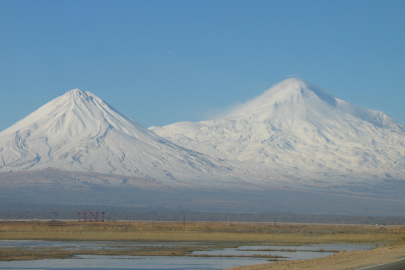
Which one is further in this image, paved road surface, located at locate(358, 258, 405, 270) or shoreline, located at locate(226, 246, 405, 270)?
shoreline, located at locate(226, 246, 405, 270)

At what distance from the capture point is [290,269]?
29484 mm

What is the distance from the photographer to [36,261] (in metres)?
37.0

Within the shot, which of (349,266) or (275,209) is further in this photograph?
(275,209)

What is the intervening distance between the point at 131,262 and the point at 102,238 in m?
24.0

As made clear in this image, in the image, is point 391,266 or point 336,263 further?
point 336,263

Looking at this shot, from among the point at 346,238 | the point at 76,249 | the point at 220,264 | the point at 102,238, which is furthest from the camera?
the point at 346,238

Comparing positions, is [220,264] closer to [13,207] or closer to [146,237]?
[146,237]

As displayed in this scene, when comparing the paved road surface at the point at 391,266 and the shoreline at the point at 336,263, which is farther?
the shoreline at the point at 336,263

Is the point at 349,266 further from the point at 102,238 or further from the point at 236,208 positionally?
the point at 236,208

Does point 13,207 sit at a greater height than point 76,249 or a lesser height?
greater

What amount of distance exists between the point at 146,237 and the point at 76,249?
16816 millimetres

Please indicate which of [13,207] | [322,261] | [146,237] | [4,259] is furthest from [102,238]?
[13,207]

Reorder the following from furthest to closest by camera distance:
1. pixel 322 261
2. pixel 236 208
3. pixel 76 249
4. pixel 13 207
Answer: pixel 236 208
pixel 13 207
pixel 76 249
pixel 322 261

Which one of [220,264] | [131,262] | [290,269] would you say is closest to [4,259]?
[131,262]
